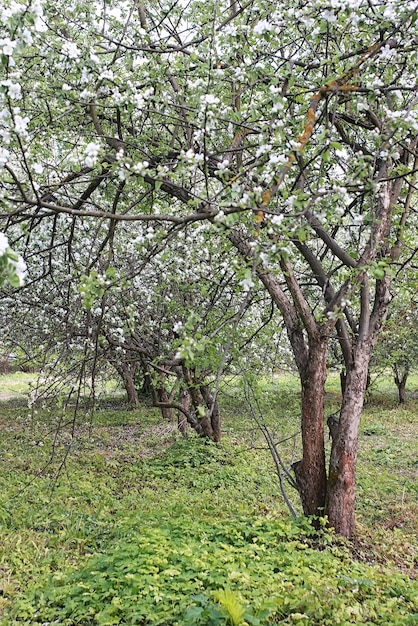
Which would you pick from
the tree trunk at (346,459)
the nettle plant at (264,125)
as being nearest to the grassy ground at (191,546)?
the tree trunk at (346,459)

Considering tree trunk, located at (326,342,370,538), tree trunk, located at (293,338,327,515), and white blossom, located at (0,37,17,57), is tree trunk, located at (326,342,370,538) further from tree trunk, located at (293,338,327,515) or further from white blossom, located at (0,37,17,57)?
white blossom, located at (0,37,17,57)

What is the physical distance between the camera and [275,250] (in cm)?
308

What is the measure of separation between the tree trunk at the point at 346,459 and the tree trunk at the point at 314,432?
0.53 ft

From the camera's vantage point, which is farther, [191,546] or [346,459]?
[346,459]

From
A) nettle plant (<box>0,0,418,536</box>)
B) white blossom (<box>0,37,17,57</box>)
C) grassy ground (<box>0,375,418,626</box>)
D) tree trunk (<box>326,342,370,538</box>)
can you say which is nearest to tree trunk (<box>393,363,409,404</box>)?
grassy ground (<box>0,375,418,626</box>)

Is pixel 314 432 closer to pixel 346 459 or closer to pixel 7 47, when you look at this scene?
pixel 346 459

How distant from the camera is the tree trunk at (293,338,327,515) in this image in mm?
5379

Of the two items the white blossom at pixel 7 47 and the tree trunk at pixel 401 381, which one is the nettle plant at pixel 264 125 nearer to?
the white blossom at pixel 7 47

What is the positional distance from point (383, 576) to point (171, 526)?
198 centimetres

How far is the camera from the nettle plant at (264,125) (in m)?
3.67

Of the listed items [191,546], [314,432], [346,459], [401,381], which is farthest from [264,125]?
[401,381]

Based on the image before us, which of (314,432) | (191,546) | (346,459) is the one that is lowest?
(191,546)

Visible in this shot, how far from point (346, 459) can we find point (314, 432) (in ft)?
1.27

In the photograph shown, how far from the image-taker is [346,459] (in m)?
5.29
